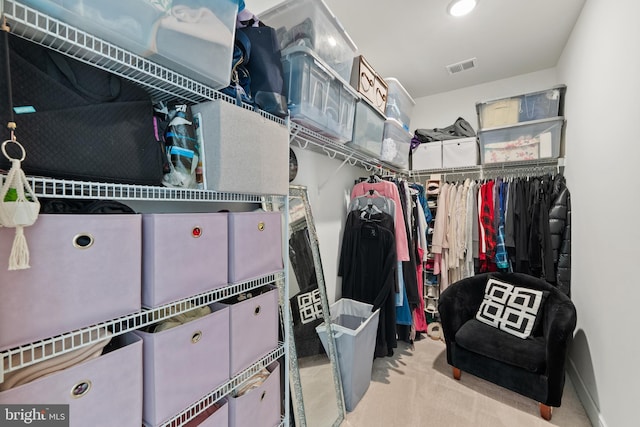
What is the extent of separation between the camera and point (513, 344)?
1.83 meters

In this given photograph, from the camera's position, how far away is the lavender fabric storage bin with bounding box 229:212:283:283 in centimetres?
103

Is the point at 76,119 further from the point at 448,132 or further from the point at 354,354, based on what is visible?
the point at 448,132

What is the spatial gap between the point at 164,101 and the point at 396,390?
87.4 inches

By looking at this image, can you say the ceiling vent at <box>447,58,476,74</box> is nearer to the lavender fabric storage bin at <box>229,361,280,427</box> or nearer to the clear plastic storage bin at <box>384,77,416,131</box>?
the clear plastic storage bin at <box>384,77,416,131</box>

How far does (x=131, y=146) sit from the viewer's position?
783 mm

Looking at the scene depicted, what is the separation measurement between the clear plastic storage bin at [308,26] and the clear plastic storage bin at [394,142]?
0.98 m

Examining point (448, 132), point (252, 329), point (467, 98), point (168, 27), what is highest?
point (467, 98)

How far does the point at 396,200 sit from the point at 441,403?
57.3 inches

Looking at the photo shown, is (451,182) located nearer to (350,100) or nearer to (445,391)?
(350,100)

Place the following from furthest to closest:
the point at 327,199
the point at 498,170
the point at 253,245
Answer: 1. the point at 498,170
2. the point at 327,199
3. the point at 253,245

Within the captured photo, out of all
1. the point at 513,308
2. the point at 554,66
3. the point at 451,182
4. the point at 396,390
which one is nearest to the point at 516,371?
the point at 513,308

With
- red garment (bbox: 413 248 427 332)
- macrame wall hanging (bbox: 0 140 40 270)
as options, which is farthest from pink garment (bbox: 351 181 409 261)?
macrame wall hanging (bbox: 0 140 40 270)

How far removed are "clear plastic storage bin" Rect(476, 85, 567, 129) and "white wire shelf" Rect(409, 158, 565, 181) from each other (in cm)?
38

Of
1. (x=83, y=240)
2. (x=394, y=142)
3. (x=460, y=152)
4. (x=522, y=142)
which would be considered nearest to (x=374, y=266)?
(x=394, y=142)
